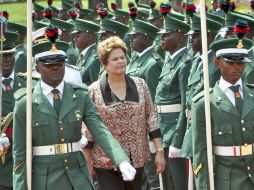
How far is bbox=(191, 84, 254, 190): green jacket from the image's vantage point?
7855mm

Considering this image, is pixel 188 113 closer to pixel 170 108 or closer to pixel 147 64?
pixel 170 108

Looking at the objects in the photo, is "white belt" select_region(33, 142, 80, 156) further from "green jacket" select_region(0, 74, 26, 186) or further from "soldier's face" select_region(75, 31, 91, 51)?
"soldier's face" select_region(75, 31, 91, 51)

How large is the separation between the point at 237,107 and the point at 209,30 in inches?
124

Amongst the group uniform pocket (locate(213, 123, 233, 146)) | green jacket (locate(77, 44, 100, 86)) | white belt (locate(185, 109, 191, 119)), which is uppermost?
uniform pocket (locate(213, 123, 233, 146))

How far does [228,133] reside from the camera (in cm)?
788

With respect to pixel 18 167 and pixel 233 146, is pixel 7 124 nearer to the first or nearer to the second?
pixel 18 167

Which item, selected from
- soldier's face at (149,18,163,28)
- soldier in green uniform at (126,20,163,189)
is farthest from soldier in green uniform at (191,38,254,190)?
soldier's face at (149,18,163,28)

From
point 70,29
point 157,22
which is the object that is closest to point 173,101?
point 157,22

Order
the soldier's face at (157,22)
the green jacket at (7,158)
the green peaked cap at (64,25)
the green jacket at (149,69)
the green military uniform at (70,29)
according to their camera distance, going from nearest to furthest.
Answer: the green jacket at (7,158) < the green jacket at (149,69) < the green military uniform at (70,29) < the green peaked cap at (64,25) < the soldier's face at (157,22)

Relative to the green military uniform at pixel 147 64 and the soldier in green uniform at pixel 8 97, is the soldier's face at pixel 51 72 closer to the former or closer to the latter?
the soldier in green uniform at pixel 8 97

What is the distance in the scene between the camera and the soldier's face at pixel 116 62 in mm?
9031

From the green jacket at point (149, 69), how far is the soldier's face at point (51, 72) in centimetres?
361

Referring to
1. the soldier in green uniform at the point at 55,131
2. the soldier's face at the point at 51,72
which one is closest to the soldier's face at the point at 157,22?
the soldier in green uniform at the point at 55,131

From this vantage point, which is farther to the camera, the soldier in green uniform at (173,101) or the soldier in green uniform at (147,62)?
the soldier in green uniform at (147,62)
